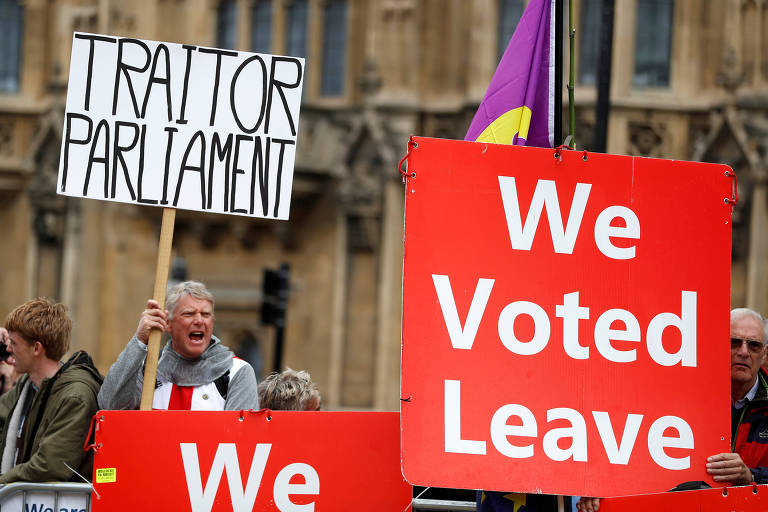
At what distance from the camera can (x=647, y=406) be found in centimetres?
460

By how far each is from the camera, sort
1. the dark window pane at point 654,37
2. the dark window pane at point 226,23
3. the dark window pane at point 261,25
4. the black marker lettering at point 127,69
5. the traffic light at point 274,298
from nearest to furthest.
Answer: the black marker lettering at point 127,69, the traffic light at point 274,298, the dark window pane at point 654,37, the dark window pane at point 261,25, the dark window pane at point 226,23

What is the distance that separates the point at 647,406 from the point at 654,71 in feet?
42.9

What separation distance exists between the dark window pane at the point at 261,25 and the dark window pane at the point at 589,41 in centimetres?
450

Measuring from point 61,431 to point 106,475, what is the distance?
0.29m

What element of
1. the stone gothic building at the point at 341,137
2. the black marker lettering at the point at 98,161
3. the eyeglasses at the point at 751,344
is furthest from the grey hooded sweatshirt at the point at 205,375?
the stone gothic building at the point at 341,137

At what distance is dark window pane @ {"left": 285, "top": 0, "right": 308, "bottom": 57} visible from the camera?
63.1ft

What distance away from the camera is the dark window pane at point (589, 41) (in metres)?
17.1

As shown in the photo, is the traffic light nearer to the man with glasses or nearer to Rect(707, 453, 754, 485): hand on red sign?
the man with glasses

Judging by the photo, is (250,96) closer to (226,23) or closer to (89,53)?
(89,53)

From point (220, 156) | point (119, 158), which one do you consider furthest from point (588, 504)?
point (119, 158)

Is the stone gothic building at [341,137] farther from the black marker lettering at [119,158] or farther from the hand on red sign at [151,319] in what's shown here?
the hand on red sign at [151,319]

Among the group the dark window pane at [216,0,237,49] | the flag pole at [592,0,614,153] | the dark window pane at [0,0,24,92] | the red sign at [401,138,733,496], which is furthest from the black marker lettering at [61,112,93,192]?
the dark window pane at [0,0,24,92]

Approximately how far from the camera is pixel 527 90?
5312mm

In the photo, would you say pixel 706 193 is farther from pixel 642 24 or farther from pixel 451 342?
pixel 642 24
